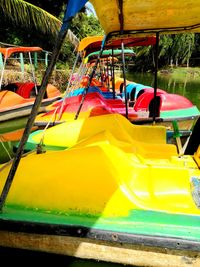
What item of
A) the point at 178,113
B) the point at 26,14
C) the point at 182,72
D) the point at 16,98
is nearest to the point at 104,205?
the point at 178,113

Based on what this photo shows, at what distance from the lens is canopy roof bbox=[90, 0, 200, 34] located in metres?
3.32

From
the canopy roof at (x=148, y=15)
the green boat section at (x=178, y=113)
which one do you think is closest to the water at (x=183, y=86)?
the green boat section at (x=178, y=113)

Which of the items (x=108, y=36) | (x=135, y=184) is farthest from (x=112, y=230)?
(x=108, y=36)

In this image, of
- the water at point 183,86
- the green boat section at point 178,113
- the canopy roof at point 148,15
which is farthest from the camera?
the water at point 183,86

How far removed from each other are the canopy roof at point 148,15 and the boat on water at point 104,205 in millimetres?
27

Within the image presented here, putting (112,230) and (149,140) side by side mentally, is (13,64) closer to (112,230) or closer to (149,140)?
(149,140)

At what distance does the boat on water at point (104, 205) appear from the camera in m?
2.76

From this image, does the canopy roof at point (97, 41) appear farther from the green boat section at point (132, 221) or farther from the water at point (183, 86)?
the water at point (183, 86)

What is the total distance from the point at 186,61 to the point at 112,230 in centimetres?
4221

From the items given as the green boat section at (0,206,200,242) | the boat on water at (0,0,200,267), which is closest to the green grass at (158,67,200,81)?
the boat on water at (0,0,200,267)

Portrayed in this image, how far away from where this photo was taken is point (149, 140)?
4871 millimetres

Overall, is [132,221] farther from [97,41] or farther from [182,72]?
[182,72]

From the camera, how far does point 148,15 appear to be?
12.6ft

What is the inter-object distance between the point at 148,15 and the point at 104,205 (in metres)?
2.16
